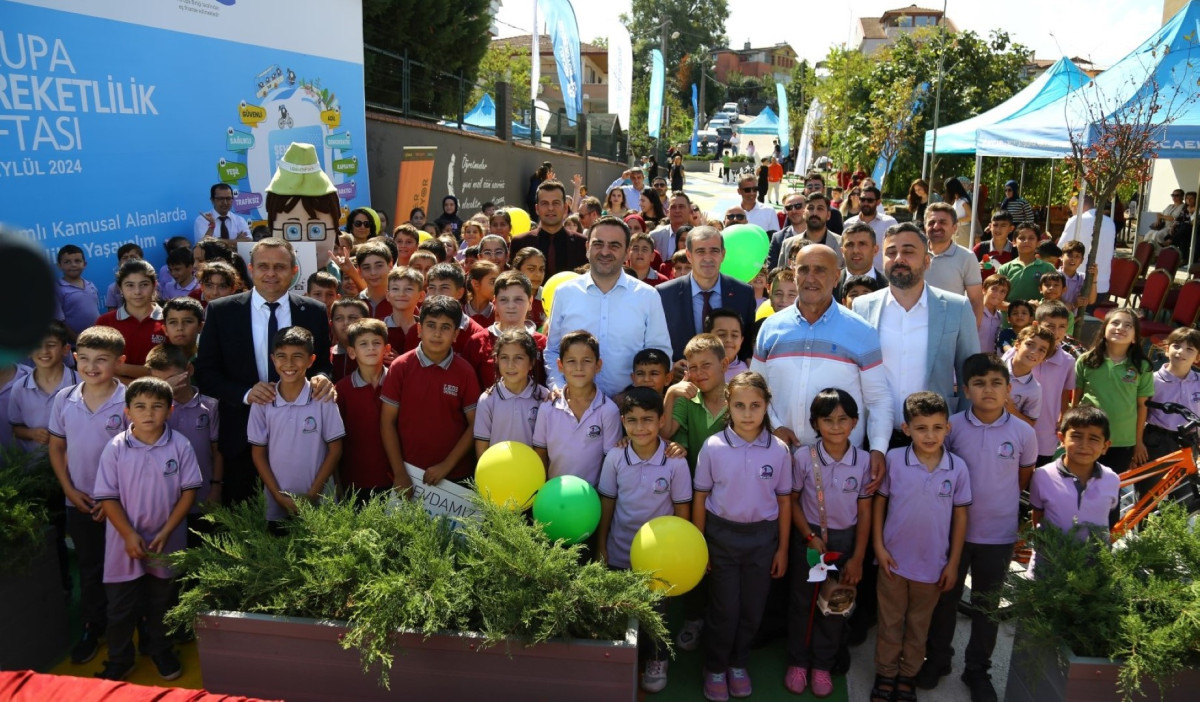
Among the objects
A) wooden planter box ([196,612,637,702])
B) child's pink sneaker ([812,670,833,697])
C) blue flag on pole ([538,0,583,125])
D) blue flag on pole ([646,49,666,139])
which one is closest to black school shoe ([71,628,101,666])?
wooden planter box ([196,612,637,702])

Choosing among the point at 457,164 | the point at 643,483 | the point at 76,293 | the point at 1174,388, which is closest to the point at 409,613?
the point at 643,483

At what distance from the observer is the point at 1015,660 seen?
3.53 m

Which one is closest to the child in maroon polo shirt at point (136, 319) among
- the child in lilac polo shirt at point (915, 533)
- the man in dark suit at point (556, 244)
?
the man in dark suit at point (556, 244)

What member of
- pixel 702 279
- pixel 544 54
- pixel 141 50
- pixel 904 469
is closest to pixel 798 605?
pixel 904 469

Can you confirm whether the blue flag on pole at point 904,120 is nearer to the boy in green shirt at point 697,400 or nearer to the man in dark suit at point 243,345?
the boy in green shirt at point 697,400

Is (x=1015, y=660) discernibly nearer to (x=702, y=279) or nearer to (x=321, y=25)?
(x=702, y=279)

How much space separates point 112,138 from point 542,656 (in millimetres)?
6534

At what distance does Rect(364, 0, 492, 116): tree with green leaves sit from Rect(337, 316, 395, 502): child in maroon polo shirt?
1219 cm

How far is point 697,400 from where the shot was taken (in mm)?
4184

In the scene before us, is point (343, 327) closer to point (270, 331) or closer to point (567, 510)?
point (270, 331)

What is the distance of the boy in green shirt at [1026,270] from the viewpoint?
741 cm

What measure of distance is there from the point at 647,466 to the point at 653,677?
961 millimetres

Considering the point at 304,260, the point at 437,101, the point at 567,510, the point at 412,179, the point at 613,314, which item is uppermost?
the point at 437,101

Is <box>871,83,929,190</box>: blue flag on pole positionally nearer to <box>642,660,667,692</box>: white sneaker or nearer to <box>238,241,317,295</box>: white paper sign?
<box>238,241,317,295</box>: white paper sign
